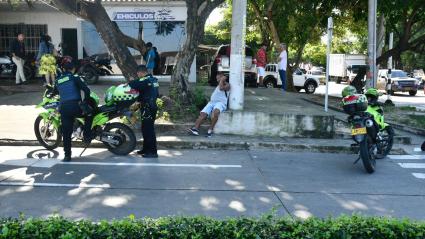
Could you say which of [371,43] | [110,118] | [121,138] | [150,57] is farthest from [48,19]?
[121,138]

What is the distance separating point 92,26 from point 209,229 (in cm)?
1750

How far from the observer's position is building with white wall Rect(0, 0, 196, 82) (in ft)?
62.3

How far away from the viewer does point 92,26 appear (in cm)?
1967

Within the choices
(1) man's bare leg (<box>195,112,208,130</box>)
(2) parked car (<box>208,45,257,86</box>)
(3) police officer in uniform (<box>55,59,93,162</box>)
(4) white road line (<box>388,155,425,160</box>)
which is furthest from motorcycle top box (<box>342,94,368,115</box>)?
(2) parked car (<box>208,45,257,86</box>)

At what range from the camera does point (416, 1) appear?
679 inches

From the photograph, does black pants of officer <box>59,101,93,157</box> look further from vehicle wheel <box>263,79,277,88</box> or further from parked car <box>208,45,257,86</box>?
vehicle wheel <box>263,79,277,88</box>

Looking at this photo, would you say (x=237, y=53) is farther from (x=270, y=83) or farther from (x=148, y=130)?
(x=270, y=83)

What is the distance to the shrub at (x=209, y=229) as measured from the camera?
3.42 m

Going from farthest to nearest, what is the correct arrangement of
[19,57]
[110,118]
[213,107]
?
[19,57]
[213,107]
[110,118]

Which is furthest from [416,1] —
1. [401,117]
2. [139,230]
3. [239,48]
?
[139,230]

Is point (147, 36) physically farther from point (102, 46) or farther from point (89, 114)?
point (89, 114)

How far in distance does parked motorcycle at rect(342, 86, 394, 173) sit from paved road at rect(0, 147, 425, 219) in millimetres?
265

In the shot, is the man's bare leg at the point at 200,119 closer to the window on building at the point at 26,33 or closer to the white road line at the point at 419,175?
the white road line at the point at 419,175

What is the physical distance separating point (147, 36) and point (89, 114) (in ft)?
38.7
